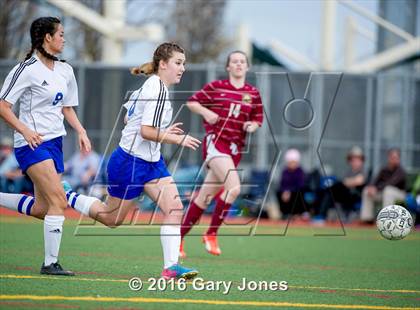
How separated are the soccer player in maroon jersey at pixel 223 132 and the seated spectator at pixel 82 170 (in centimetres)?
744

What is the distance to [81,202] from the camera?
7.97 m

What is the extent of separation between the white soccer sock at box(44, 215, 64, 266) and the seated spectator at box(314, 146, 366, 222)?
10.7 metres

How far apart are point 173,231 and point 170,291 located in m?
0.68

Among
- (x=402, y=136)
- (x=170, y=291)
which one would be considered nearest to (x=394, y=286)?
(x=170, y=291)

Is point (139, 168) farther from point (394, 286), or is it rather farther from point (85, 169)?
point (85, 169)

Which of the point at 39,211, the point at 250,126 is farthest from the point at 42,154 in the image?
→ the point at 250,126

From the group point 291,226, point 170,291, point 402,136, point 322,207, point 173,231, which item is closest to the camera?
point 170,291

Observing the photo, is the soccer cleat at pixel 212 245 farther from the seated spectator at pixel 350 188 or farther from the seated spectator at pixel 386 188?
the seated spectator at pixel 350 188

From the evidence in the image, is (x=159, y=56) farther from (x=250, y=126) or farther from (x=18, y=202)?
(x=250, y=126)

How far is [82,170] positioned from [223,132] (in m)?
7.93

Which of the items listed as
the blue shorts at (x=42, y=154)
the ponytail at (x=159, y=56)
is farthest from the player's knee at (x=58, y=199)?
the ponytail at (x=159, y=56)

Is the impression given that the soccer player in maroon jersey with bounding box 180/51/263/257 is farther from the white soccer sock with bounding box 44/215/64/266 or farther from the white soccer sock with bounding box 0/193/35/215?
the white soccer sock with bounding box 44/215/64/266

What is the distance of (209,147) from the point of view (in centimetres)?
1034

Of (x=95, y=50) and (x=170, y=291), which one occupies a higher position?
(x=95, y=50)
